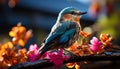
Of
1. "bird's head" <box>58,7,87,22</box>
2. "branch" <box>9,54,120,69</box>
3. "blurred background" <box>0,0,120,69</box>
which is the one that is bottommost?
"branch" <box>9,54,120,69</box>

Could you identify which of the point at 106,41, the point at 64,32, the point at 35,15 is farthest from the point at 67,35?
the point at 35,15

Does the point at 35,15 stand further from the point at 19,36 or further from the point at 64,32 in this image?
the point at 64,32

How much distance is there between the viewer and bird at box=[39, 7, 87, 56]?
7.91 feet

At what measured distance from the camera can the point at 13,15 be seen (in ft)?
29.7

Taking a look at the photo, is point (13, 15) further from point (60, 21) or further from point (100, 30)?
point (60, 21)

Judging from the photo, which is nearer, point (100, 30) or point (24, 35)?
point (24, 35)

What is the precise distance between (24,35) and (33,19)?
6099 millimetres

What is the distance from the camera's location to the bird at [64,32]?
241 cm

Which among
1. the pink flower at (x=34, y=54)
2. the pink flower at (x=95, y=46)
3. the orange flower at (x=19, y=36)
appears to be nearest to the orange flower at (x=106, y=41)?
the pink flower at (x=95, y=46)

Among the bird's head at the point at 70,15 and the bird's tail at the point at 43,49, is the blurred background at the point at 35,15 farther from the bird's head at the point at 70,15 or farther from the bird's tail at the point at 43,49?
the bird's tail at the point at 43,49

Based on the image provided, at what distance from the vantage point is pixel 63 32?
2.54 m

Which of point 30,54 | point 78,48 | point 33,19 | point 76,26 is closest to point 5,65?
point 30,54

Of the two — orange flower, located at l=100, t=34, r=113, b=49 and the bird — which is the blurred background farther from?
orange flower, located at l=100, t=34, r=113, b=49

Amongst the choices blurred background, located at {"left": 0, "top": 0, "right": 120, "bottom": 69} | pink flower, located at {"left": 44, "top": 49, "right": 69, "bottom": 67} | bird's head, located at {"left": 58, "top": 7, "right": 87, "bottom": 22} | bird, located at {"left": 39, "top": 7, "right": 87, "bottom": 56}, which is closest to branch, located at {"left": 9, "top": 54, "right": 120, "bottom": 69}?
pink flower, located at {"left": 44, "top": 49, "right": 69, "bottom": 67}
